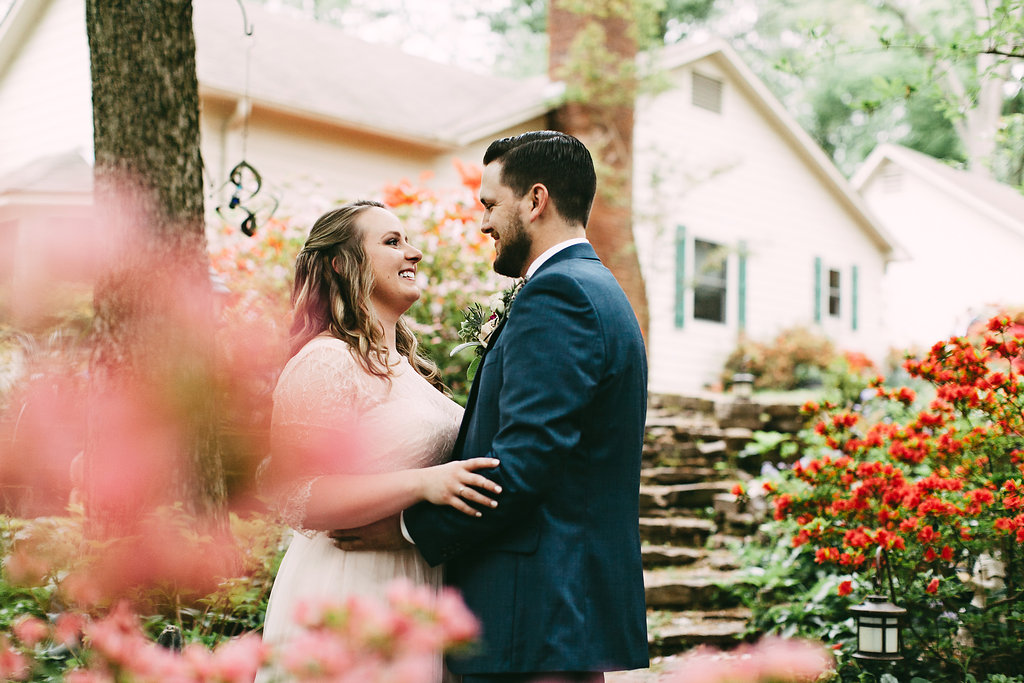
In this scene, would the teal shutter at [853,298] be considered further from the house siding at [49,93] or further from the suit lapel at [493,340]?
the suit lapel at [493,340]

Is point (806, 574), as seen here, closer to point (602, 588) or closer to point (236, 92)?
point (602, 588)

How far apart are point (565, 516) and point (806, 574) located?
4.25 meters

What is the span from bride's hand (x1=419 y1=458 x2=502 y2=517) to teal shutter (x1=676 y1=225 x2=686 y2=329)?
40.9 ft

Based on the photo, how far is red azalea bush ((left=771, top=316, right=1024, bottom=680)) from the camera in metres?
4.14

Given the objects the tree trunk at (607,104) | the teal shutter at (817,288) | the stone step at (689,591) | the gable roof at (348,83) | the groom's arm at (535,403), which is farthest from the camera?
the teal shutter at (817,288)

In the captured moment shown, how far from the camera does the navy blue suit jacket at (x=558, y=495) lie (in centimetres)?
218

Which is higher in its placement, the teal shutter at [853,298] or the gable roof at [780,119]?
the gable roof at [780,119]

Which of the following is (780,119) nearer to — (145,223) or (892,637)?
(892,637)

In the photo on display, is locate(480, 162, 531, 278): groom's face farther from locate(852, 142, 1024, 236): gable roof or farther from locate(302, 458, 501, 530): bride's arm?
locate(852, 142, 1024, 236): gable roof

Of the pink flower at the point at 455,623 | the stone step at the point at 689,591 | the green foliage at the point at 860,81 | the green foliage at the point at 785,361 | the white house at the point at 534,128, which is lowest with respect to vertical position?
the stone step at the point at 689,591

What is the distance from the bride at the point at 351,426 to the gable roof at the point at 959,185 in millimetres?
20737

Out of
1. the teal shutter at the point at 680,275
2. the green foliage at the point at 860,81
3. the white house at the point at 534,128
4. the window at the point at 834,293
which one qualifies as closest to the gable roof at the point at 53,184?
the white house at the point at 534,128

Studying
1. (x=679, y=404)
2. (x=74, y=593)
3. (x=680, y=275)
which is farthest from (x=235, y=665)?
(x=680, y=275)

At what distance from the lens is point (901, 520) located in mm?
4418
